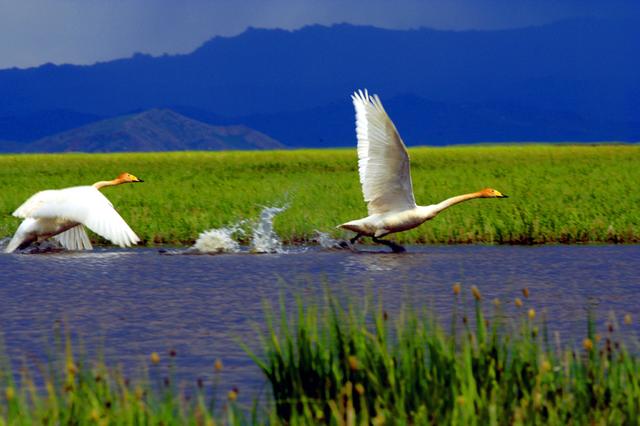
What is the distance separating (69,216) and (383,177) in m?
5.20

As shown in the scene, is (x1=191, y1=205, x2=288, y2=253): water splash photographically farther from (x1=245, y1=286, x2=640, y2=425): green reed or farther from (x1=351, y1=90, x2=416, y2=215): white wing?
(x1=245, y1=286, x2=640, y2=425): green reed

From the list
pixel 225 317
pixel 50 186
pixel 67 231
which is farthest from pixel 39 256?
pixel 50 186

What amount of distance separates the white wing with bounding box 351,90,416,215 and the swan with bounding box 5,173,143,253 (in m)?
3.78

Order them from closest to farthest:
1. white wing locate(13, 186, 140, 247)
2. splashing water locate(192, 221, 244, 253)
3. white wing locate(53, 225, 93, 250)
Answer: white wing locate(13, 186, 140, 247) → splashing water locate(192, 221, 244, 253) → white wing locate(53, 225, 93, 250)

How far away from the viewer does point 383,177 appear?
20281mm

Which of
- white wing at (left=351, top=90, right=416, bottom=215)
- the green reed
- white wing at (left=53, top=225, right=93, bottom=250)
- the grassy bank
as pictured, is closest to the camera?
the grassy bank

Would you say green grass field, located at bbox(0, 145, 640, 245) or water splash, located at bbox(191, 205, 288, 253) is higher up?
green grass field, located at bbox(0, 145, 640, 245)

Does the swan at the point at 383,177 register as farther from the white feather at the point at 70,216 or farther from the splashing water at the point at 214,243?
the white feather at the point at 70,216

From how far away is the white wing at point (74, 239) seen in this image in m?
23.3

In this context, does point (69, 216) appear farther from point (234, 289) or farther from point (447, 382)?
point (447, 382)

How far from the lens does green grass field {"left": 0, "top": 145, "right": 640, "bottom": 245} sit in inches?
993

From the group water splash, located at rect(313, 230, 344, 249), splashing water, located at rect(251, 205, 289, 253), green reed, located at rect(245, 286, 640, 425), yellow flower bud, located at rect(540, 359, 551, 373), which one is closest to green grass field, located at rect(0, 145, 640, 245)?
water splash, located at rect(313, 230, 344, 249)

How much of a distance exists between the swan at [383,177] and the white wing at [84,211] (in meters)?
3.63

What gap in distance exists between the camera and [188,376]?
1100cm
